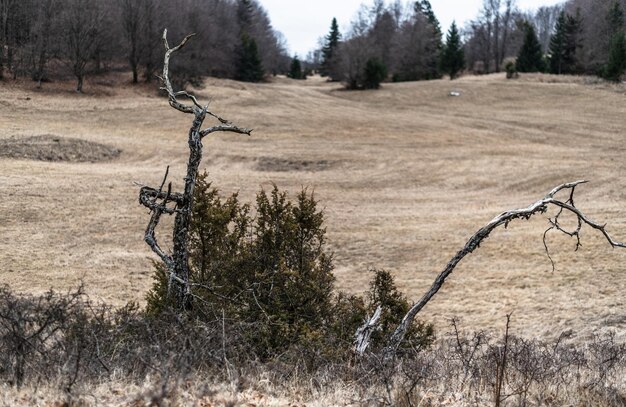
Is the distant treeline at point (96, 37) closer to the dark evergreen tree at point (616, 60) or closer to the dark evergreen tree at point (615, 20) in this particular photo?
the dark evergreen tree at point (616, 60)

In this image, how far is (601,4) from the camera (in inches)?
3760

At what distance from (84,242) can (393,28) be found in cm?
8428

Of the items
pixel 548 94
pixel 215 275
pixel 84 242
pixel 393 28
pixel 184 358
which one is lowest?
pixel 84 242

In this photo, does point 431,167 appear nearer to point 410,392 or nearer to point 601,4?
point 410,392

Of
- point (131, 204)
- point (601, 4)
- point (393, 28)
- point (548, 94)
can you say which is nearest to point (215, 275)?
point (131, 204)

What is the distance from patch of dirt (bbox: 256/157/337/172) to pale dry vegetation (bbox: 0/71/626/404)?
0.56ft

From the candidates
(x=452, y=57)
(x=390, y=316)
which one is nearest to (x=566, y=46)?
(x=452, y=57)

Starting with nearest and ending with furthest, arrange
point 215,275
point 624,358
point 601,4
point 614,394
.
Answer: point 614,394
point 624,358
point 215,275
point 601,4

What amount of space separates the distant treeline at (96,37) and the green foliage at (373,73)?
60.6 ft

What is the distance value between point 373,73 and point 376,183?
39210 millimetres

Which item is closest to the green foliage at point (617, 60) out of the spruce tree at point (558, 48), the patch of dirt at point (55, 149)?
the spruce tree at point (558, 48)

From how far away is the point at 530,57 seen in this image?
80.2m

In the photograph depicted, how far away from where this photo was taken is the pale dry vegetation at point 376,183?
17766mm

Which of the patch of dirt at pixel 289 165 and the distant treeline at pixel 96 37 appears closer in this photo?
the patch of dirt at pixel 289 165
